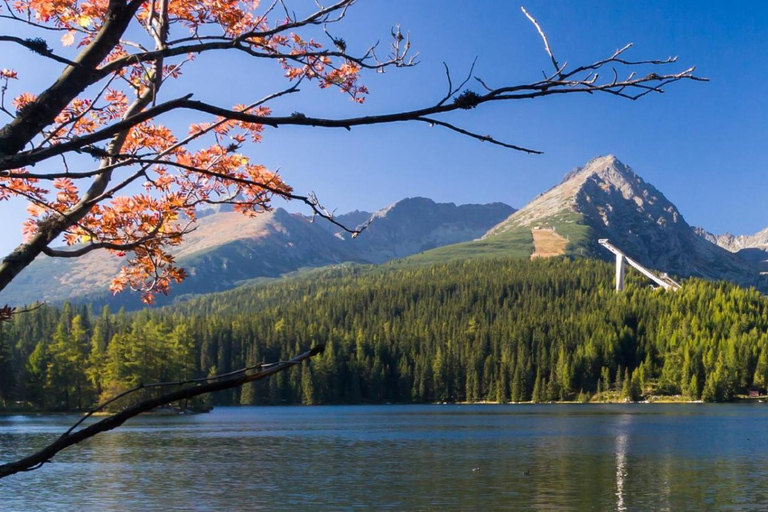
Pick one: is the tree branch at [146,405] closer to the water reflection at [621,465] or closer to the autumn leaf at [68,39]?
the autumn leaf at [68,39]

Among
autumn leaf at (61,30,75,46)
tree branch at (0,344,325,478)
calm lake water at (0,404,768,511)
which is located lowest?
calm lake water at (0,404,768,511)

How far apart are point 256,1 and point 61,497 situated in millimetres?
37995

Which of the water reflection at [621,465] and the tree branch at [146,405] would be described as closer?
the tree branch at [146,405]

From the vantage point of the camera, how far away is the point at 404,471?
4962cm

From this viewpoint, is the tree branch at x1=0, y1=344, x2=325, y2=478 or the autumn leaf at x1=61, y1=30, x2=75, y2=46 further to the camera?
the autumn leaf at x1=61, y1=30, x2=75, y2=46

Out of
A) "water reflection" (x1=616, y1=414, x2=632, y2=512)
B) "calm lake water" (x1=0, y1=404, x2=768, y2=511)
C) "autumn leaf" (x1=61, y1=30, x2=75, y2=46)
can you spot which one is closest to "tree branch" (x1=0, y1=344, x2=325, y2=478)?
"autumn leaf" (x1=61, y1=30, x2=75, y2=46)

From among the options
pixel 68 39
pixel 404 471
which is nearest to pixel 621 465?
pixel 404 471

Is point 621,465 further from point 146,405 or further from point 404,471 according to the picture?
point 146,405

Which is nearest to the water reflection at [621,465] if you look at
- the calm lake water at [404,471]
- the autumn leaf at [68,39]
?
the calm lake water at [404,471]

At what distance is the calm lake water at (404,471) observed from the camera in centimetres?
3856

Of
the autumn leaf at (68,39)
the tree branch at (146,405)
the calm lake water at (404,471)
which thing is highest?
the autumn leaf at (68,39)

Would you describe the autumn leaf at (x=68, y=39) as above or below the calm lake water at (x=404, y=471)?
above

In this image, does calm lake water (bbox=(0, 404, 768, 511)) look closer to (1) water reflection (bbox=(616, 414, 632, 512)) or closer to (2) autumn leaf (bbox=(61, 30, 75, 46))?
(1) water reflection (bbox=(616, 414, 632, 512))

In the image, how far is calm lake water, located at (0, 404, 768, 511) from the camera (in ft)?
127
